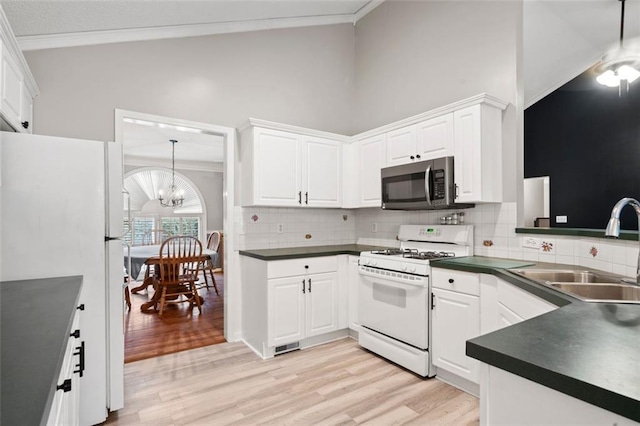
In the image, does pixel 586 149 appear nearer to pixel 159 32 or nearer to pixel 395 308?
pixel 395 308

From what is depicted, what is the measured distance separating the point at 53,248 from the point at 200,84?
80.0 inches

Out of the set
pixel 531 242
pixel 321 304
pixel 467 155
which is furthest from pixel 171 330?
pixel 531 242

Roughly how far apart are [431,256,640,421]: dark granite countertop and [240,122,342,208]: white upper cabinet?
2.51 meters

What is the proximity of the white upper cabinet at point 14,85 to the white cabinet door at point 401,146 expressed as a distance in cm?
275

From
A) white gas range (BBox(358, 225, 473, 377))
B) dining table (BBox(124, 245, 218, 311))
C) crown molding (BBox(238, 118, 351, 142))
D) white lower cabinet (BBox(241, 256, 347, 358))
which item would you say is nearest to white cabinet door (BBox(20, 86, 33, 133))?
crown molding (BBox(238, 118, 351, 142))

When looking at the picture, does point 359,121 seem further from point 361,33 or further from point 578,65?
point 578,65

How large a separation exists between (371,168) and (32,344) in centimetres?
302

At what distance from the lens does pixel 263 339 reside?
2941mm

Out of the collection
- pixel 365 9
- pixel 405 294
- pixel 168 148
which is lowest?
pixel 405 294

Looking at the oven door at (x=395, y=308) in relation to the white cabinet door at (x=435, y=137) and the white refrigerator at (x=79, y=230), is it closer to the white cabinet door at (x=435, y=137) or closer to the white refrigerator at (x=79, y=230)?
the white cabinet door at (x=435, y=137)

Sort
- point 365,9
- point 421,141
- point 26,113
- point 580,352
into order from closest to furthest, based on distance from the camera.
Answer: point 580,352, point 26,113, point 421,141, point 365,9

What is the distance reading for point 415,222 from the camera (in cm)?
339

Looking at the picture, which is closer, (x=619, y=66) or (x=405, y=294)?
(x=405, y=294)

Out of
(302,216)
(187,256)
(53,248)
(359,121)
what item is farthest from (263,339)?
(359,121)
